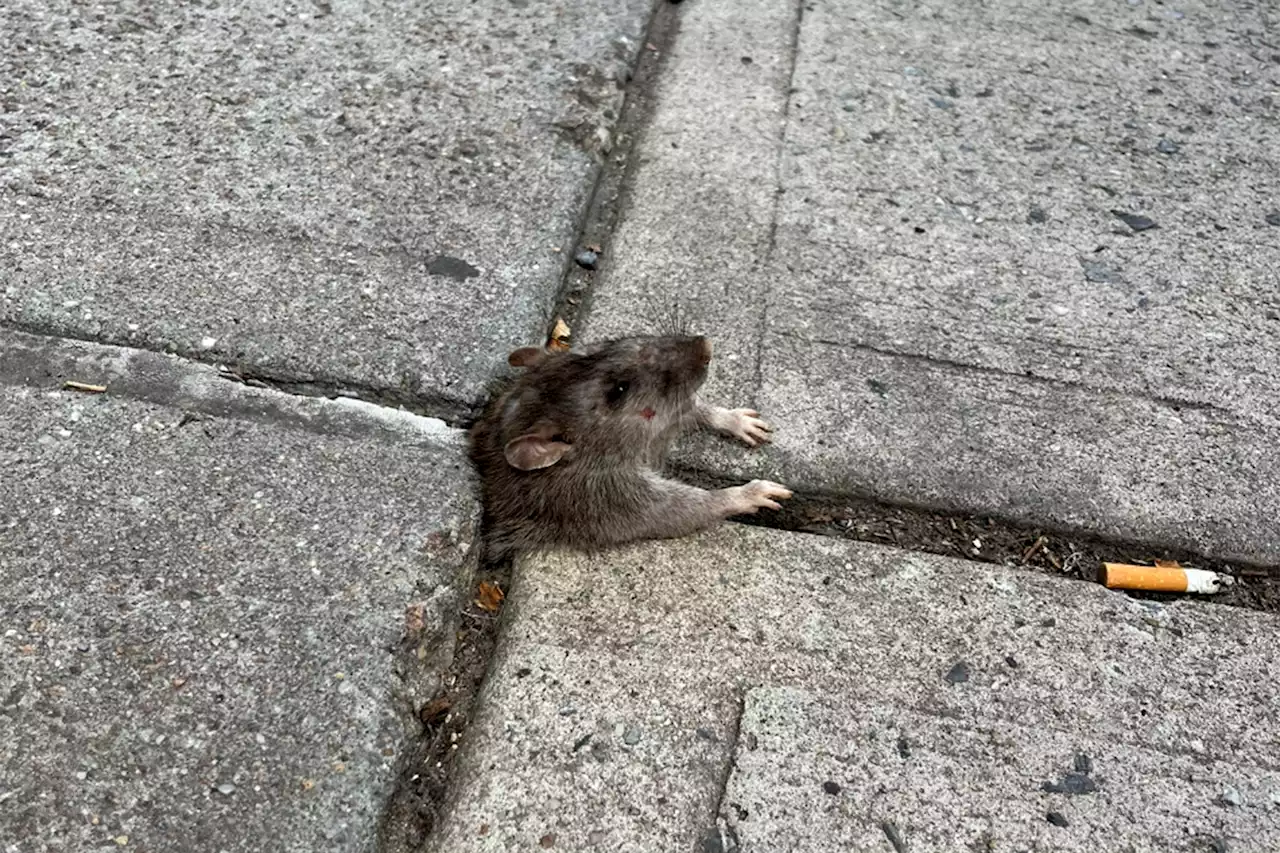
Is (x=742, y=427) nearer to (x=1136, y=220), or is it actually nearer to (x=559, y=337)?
(x=559, y=337)

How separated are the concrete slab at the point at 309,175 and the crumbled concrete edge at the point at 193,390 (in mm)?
61

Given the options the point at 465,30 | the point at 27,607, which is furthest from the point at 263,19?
the point at 27,607

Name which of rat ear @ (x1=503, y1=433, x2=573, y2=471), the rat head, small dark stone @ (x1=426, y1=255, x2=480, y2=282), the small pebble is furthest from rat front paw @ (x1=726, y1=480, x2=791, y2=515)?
the small pebble

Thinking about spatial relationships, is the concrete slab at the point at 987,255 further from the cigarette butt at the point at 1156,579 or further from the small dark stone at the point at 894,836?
the small dark stone at the point at 894,836

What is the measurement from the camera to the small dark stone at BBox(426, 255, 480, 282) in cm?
339

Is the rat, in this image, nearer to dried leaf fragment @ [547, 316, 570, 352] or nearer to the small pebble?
dried leaf fragment @ [547, 316, 570, 352]

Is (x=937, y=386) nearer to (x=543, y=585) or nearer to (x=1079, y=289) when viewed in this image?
(x=1079, y=289)

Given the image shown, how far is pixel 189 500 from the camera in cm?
269

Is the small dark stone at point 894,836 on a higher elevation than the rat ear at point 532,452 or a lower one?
lower

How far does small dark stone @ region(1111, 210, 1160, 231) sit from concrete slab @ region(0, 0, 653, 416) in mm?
1721

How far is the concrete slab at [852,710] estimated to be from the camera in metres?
2.27

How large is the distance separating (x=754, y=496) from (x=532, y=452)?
1.82 ft

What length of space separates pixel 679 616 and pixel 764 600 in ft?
0.66

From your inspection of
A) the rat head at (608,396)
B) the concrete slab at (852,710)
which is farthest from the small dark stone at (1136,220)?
the rat head at (608,396)
